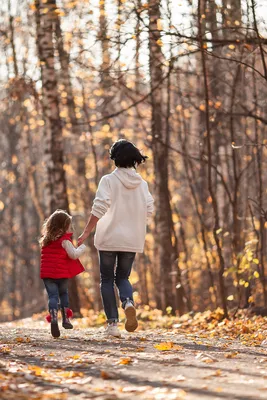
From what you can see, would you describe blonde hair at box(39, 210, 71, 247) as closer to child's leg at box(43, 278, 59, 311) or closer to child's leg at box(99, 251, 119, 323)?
child's leg at box(43, 278, 59, 311)

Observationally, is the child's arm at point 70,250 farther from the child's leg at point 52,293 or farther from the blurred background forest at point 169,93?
the blurred background forest at point 169,93

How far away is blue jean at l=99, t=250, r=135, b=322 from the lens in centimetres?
902

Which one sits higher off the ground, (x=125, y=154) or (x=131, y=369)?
(x=125, y=154)

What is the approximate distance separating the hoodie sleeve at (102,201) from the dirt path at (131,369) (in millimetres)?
1403

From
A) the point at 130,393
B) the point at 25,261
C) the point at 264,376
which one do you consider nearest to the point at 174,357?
the point at 264,376

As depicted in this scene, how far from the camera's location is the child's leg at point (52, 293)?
9297 millimetres

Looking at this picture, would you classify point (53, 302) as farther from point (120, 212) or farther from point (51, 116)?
point (51, 116)

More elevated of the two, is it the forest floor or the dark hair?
the dark hair

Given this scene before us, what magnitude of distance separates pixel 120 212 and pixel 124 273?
69 centimetres

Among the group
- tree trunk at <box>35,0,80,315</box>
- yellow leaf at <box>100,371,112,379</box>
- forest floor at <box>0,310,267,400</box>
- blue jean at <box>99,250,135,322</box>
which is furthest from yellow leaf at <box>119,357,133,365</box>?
tree trunk at <box>35,0,80,315</box>

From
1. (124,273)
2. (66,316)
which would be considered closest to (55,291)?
(66,316)

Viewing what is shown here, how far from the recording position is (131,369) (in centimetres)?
659

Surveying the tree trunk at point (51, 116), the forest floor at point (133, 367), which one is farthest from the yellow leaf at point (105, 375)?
the tree trunk at point (51, 116)

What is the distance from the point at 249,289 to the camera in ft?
43.2
